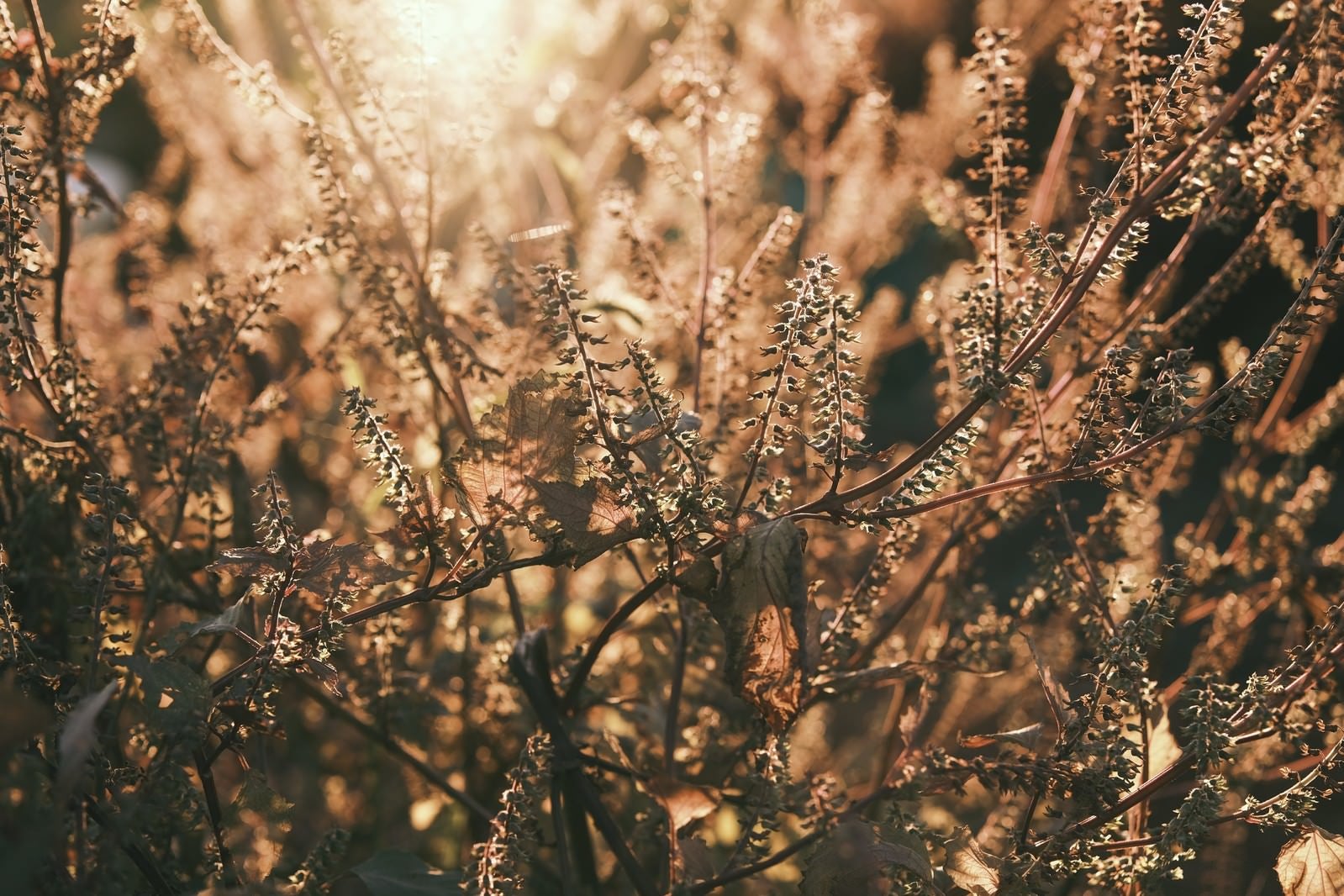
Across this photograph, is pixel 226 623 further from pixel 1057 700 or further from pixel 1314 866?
pixel 1314 866

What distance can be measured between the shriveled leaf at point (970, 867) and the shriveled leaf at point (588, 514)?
36 cm

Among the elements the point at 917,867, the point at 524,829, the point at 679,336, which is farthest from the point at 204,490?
the point at 917,867

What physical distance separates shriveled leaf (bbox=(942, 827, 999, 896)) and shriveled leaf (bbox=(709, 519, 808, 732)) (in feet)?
0.68

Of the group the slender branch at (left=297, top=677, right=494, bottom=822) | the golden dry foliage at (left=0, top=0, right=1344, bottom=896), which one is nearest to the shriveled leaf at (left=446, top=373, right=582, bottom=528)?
the golden dry foliage at (left=0, top=0, right=1344, bottom=896)

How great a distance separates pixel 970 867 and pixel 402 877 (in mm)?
464

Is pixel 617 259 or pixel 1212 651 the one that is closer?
pixel 1212 651

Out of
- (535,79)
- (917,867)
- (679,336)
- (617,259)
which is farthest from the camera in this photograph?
(535,79)

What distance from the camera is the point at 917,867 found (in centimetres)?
69

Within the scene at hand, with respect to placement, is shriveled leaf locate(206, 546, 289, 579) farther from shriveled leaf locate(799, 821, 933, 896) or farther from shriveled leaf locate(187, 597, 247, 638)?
shriveled leaf locate(799, 821, 933, 896)

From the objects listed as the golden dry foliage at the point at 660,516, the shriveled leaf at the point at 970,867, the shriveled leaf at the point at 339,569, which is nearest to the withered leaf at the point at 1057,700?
the golden dry foliage at the point at 660,516

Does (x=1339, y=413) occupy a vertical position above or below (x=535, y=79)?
below

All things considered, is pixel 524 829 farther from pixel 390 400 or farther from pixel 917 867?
pixel 390 400

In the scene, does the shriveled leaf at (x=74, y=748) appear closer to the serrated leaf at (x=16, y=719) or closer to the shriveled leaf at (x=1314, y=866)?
the serrated leaf at (x=16, y=719)

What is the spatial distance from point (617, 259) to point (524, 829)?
1114mm
